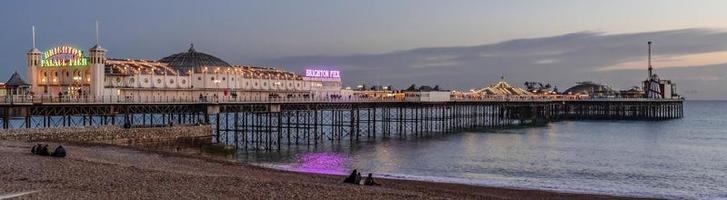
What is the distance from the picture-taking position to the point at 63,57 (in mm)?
55594

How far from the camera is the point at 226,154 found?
43531mm

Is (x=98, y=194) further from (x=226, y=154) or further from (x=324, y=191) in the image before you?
(x=226, y=154)

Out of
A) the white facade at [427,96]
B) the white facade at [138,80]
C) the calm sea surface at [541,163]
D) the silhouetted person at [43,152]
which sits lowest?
the calm sea surface at [541,163]

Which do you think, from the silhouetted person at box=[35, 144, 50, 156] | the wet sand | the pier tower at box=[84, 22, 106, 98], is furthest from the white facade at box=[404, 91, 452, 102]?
the silhouetted person at box=[35, 144, 50, 156]

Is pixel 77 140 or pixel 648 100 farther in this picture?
pixel 648 100

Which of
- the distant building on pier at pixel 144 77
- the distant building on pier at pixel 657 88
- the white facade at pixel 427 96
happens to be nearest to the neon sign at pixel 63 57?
the distant building on pier at pixel 144 77

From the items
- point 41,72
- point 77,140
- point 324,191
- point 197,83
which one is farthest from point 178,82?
point 324,191

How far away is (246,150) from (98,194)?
35093 mm

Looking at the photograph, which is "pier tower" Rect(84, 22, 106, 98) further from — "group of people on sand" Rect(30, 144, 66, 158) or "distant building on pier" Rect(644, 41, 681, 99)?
"distant building on pier" Rect(644, 41, 681, 99)

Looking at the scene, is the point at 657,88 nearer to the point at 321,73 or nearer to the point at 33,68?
the point at 321,73

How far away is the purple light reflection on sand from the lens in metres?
38.9

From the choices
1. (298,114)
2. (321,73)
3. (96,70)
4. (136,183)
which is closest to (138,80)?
(96,70)

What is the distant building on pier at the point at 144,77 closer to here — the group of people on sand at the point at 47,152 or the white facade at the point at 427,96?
the white facade at the point at 427,96

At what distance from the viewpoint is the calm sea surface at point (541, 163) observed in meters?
35.7
